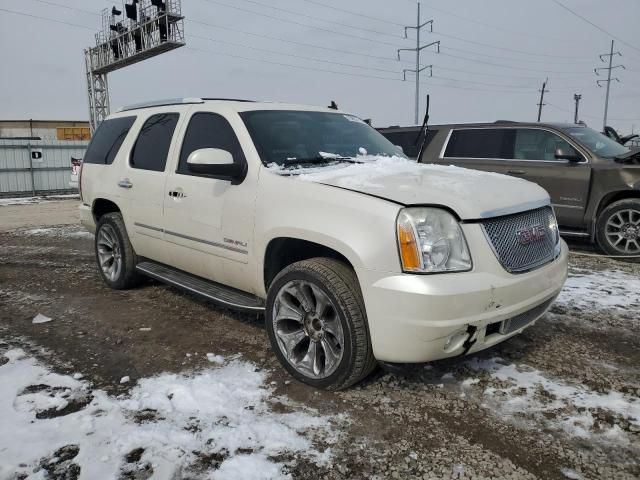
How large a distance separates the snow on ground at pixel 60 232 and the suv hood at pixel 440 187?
7004mm

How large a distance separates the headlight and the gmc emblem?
519 mm

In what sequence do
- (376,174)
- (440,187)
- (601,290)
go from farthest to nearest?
1. (601,290)
2. (376,174)
3. (440,187)

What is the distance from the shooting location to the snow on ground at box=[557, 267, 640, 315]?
187 inches

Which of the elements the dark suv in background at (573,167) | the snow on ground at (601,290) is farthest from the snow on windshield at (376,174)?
the dark suv in background at (573,167)

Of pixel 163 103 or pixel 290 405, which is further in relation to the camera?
pixel 163 103

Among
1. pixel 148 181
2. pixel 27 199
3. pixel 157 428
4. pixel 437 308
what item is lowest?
pixel 27 199

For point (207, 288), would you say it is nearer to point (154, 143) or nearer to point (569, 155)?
point (154, 143)

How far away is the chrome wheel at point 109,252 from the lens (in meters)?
5.18

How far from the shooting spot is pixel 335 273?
9.56ft

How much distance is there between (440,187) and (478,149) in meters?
5.16

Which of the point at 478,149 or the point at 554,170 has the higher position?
the point at 478,149

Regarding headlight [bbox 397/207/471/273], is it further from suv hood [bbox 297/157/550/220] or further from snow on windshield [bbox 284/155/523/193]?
snow on windshield [bbox 284/155/523/193]

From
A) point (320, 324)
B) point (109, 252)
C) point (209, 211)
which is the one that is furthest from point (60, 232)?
point (320, 324)

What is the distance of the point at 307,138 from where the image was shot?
3.92 metres
